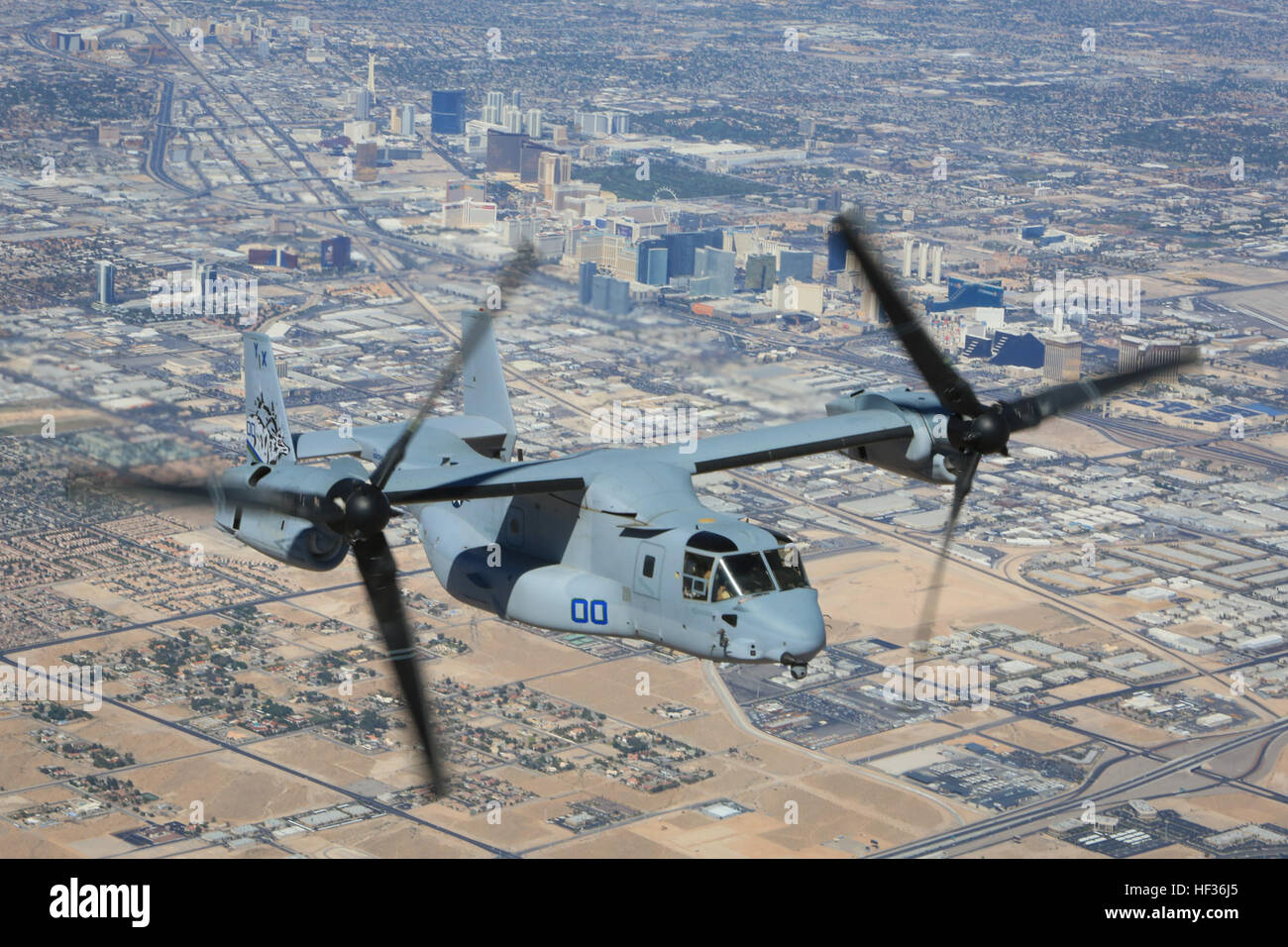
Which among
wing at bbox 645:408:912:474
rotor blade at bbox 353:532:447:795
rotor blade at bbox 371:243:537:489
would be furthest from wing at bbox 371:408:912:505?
rotor blade at bbox 353:532:447:795

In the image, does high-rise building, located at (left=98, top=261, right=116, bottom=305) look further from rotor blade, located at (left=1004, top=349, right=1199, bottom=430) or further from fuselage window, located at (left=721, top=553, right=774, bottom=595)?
fuselage window, located at (left=721, top=553, right=774, bottom=595)

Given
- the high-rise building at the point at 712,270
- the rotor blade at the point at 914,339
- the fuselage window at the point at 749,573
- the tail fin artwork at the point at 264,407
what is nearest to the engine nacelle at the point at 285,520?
the tail fin artwork at the point at 264,407

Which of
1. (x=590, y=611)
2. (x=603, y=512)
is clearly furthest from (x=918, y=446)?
(x=590, y=611)

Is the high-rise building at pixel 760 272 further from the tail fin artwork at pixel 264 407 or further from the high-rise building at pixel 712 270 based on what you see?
the tail fin artwork at pixel 264 407

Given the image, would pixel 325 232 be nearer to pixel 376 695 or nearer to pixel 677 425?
pixel 677 425

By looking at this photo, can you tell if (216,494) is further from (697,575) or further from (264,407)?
(697,575)

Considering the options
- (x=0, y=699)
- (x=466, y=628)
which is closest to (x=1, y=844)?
(x=0, y=699)
